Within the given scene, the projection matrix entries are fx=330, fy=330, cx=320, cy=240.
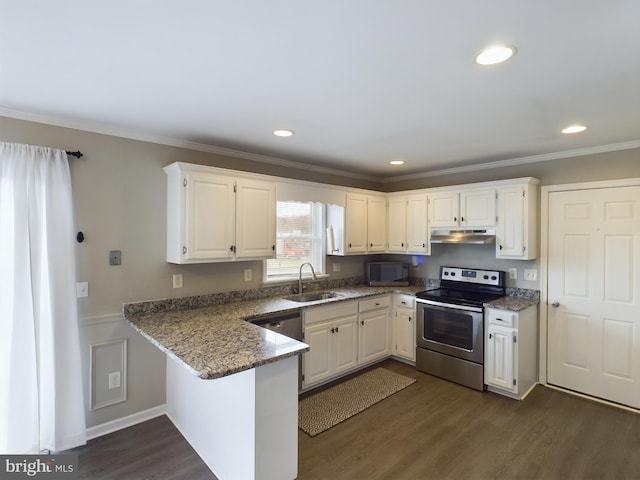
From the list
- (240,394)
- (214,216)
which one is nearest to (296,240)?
(214,216)

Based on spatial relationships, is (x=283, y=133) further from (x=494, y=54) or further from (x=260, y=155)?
(x=494, y=54)

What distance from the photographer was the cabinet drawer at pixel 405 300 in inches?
155

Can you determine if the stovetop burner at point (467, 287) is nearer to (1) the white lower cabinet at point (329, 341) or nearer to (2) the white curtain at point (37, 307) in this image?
(1) the white lower cabinet at point (329, 341)

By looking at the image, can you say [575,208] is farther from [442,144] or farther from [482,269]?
[442,144]

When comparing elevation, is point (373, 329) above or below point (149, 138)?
below

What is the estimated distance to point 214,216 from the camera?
2.85 metres

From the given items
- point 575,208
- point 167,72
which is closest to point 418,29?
point 167,72

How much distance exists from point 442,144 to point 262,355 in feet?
8.19

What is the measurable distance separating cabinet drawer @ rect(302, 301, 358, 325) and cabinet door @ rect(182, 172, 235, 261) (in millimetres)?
944

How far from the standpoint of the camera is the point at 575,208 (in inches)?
129

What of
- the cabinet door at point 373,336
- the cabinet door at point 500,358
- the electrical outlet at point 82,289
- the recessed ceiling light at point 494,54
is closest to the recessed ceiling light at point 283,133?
the recessed ceiling light at point 494,54

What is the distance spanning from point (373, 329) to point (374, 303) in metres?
0.31

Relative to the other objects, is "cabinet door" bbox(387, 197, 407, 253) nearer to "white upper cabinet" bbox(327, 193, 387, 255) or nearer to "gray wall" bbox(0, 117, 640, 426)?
"white upper cabinet" bbox(327, 193, 387, 255)

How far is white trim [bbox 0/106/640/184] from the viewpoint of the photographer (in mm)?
2373
